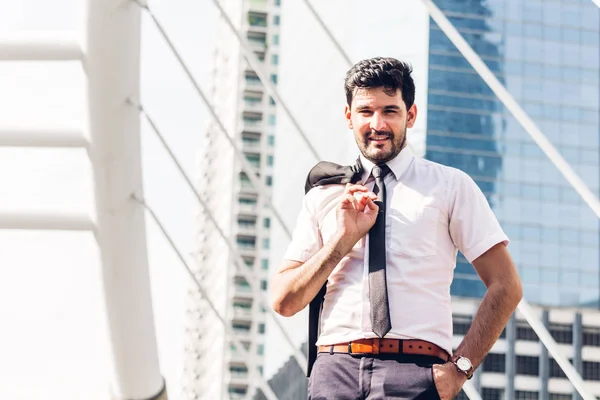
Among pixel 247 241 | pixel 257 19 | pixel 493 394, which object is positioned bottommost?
pixel 493 394

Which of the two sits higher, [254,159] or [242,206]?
[254,159]

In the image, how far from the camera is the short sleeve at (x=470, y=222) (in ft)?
8.71

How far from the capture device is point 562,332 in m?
70.4

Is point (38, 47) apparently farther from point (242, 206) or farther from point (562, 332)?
point (242, 206)

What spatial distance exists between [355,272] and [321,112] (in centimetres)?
7156

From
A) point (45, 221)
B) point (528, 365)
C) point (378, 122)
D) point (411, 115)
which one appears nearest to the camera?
point (378, 122)

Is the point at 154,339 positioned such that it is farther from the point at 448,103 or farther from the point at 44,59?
the point at 448,103

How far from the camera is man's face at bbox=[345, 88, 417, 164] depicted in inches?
104

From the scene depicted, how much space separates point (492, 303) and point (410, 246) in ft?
0.80

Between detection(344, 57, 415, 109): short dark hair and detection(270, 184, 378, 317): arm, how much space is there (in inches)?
10.5

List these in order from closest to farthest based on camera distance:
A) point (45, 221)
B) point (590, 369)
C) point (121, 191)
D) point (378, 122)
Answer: point (378, 122), point (121, 191), point (45, 221), point (590, 369)

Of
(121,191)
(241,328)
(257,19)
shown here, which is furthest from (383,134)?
(257,19)

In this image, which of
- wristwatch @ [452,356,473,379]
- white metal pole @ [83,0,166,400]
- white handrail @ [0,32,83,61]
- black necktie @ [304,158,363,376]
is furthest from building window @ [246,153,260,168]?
wristwatch @ [452,356,473,379]

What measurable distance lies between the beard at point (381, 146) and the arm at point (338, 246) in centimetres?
14
